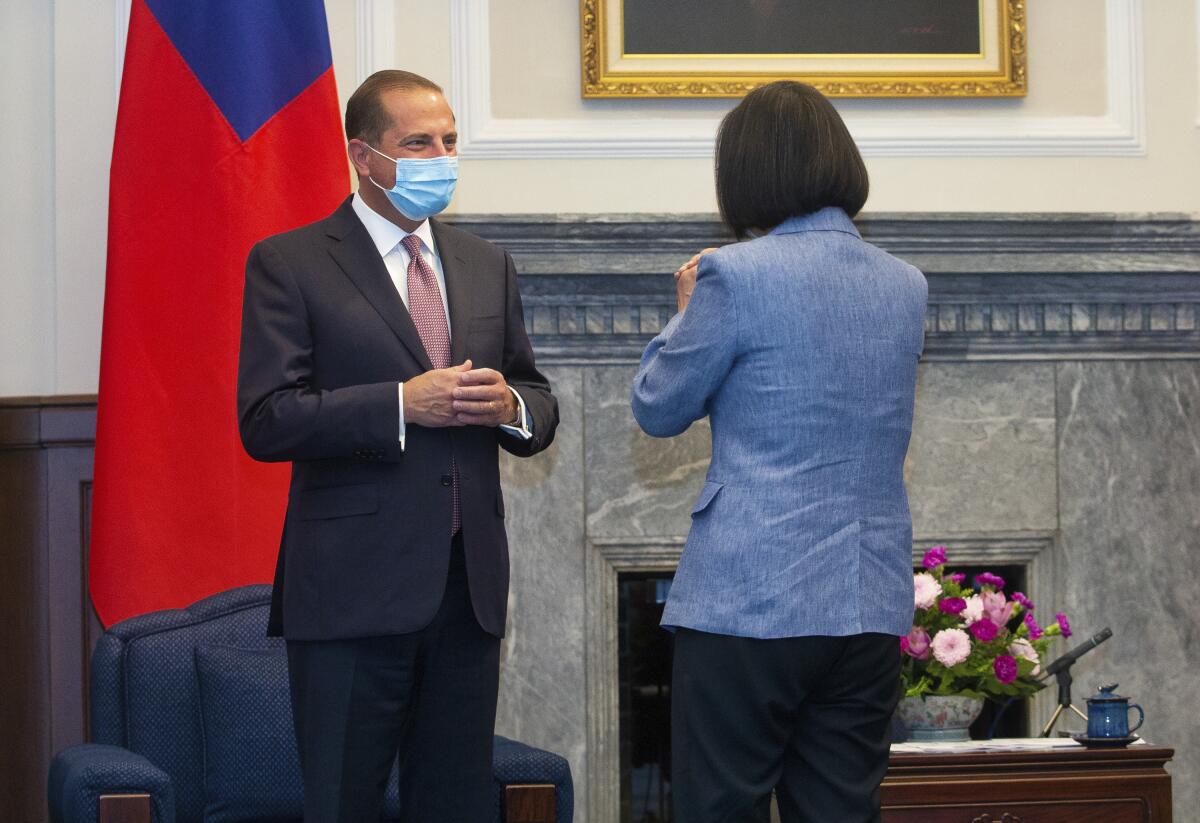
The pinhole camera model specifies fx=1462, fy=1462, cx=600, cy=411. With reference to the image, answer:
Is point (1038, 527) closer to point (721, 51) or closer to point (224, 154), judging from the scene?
point (721, 51)

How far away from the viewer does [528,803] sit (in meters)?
2.80

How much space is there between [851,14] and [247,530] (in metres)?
2.04

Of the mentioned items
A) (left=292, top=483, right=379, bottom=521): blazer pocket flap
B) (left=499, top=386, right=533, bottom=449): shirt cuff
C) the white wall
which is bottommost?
(left=292, top=483, right=379, bottom=521): blazer pocket flap

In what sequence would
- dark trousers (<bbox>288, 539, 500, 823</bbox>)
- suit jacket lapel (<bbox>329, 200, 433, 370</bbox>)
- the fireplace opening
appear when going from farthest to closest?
the fireplace opening < suit jacket lapel (<bbox>329, 200, 433, 370</bbox>) < dark trousers (<bbox>288, 539, 500, 823</bbox>)

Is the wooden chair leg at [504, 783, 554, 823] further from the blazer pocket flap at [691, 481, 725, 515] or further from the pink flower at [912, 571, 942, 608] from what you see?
the blazer pocket flap at [691, 481, 725, 515]

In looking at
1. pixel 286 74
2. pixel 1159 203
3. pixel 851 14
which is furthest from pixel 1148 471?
pixel 286 74

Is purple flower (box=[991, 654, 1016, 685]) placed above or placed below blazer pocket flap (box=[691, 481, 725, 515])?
below

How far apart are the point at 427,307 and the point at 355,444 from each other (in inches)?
11.4

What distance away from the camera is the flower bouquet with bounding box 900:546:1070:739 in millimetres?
3096

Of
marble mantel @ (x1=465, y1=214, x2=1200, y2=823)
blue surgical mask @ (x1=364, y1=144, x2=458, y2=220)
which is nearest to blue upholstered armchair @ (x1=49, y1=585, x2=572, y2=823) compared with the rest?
marble mantel @ (x1=465, y1=214, x2=1200, y2=823)

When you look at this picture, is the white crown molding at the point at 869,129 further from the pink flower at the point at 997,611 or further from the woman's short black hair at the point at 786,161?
the woman's short black hair at the point at 786,161

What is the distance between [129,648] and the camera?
3090 millimetres

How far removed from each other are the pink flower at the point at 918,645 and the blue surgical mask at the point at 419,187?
147 centimetres

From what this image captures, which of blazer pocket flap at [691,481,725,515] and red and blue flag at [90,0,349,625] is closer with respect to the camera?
blazer pocket flap at [691,481,725,515]
